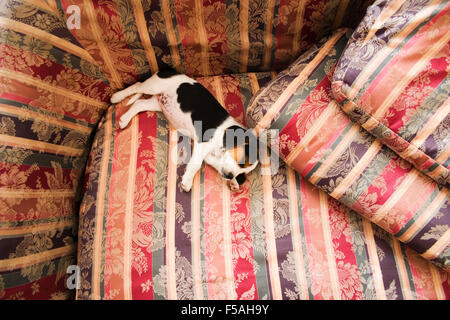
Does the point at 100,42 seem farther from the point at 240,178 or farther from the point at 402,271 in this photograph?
the point at 402,271

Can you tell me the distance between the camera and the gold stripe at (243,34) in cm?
115

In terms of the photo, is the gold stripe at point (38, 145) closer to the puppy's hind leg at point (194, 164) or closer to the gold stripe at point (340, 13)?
the puppy's hind leg at point (194, 164)

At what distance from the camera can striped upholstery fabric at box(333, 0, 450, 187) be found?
2.86 feet

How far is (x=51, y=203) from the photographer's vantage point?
3.70 ft

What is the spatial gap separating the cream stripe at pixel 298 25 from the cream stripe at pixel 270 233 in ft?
1.70

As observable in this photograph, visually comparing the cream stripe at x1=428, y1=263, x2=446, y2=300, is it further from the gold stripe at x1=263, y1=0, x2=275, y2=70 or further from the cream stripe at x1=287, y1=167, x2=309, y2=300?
the gold stripe at x1=263, y1=0, x2=275, y2=70

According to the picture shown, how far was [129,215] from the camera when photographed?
3.72ft

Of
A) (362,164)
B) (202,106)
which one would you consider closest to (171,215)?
(202,106)

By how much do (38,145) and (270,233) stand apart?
953mm

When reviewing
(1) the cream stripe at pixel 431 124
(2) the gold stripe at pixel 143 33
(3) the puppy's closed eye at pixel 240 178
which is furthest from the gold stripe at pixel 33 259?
(1) the cream stripe at pixel 431 124

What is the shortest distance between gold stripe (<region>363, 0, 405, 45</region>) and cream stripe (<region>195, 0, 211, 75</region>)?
0.64m

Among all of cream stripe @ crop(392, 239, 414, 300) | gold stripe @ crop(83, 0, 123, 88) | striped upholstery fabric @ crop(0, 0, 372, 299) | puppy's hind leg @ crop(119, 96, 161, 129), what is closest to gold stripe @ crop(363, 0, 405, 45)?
striped upholstery fabric @ crop(0, 0, 372, 299)
